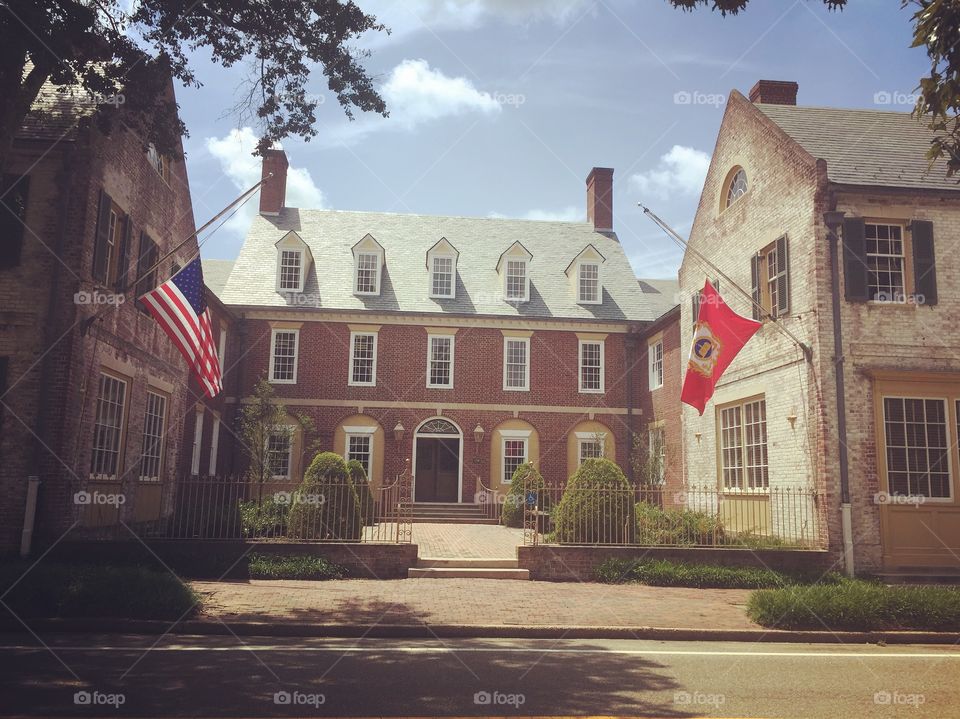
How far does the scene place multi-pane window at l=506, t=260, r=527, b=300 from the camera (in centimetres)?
2852

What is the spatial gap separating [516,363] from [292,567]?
615 inches

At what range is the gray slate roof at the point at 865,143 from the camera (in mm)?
15133

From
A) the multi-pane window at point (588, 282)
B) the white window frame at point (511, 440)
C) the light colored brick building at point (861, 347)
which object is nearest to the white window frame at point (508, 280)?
the multi-pane window at point (588, 282)

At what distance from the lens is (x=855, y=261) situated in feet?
48.0

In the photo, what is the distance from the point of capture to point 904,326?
14.6 metres

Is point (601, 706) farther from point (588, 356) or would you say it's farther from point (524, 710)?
point (588, 356)

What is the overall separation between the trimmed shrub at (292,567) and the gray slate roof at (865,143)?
469 inches

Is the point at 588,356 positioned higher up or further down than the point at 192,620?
higher up

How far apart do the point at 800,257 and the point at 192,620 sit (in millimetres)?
12638

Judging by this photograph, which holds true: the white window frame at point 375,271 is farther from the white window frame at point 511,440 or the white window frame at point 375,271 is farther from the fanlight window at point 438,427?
the white window frame at point 511,440

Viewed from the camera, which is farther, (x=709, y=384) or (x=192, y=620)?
(x=709, y=384)

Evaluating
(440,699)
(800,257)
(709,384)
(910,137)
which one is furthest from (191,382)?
(910,137)

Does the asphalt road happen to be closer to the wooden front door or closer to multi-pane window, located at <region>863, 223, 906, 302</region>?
multi-pane window, located at <region>863, 223, 906, 302</region>

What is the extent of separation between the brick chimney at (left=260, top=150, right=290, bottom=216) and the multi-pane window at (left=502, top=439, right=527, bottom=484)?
13256 millimetres
